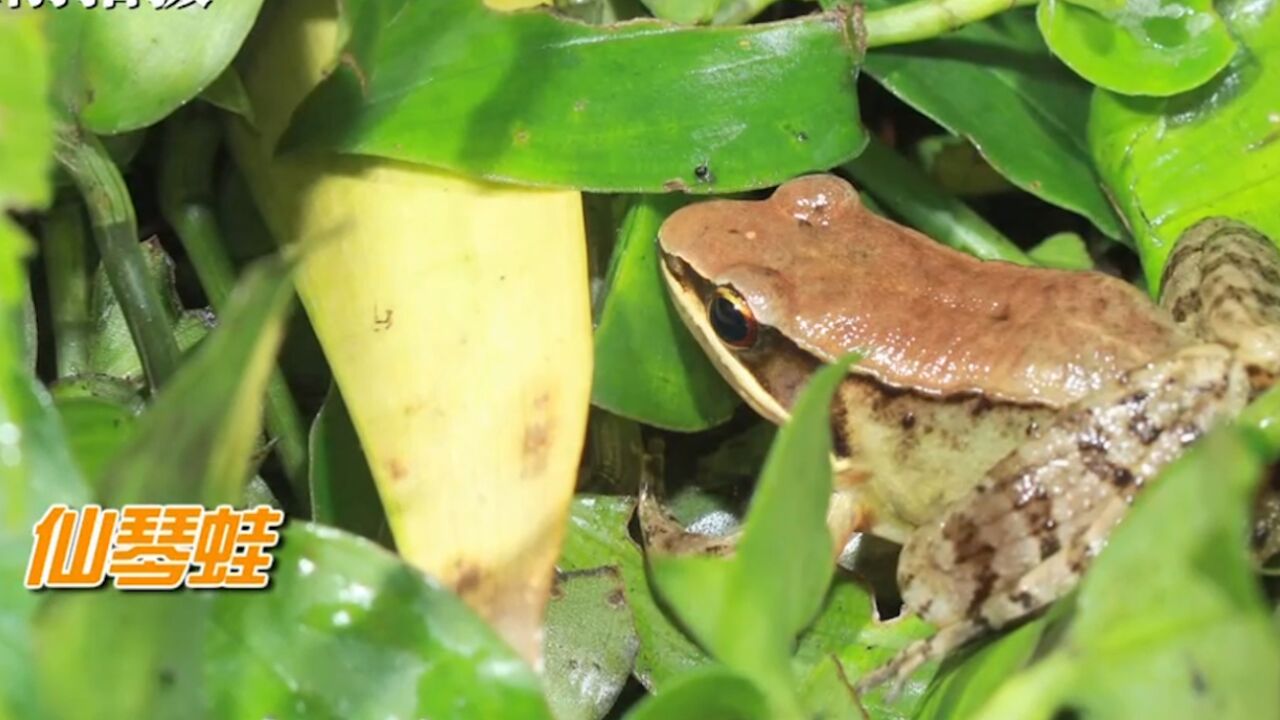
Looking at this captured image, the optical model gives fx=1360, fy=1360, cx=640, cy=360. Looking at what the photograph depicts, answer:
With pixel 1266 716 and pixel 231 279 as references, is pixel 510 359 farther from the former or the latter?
pixel 1266 716

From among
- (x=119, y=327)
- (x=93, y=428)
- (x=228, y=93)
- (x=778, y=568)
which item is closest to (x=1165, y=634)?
(x=778, y=568)

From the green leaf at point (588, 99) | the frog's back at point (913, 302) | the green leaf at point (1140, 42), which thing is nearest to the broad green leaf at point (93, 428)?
the green leaf at point (588, 99)

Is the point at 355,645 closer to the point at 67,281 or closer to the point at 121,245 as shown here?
the point at 121,245

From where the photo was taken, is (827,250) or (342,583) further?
(827,250)

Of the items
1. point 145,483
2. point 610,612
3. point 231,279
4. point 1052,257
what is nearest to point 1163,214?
point 1052,257

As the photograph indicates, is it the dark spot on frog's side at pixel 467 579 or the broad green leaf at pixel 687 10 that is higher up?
the broad green leaf at pixel 687 10

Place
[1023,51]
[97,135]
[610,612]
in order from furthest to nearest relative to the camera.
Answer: [1023,51], [610,612], [97,135]

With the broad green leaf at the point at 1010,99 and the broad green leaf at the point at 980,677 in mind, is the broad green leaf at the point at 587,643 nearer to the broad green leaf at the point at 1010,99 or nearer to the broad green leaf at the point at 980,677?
the broad green leaf at the point at 980,677

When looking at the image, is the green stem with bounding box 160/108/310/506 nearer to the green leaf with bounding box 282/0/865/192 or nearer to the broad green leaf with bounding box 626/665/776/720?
the green leaf with bounding box 282/0/865/192
